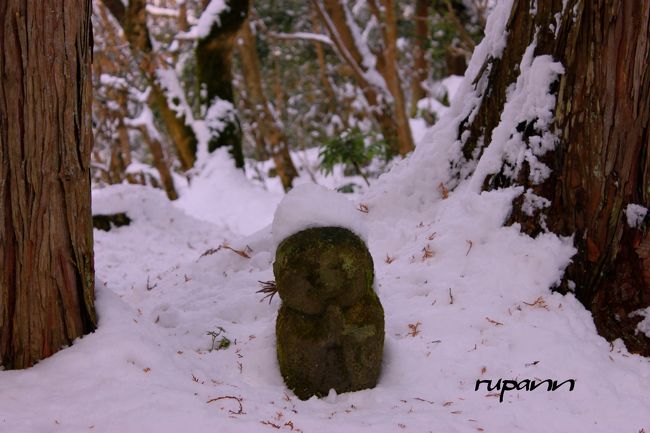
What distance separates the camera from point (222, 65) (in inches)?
416

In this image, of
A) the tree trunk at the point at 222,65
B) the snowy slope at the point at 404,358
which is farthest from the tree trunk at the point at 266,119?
the snowy slope at the point at 404,358

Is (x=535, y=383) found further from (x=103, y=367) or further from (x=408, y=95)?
(x=408, y=95)

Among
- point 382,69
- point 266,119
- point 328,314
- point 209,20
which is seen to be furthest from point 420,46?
point 328,314

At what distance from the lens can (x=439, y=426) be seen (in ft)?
8.04

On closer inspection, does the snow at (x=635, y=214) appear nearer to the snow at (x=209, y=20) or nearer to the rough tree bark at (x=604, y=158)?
the rough tree bark at (x=604, y=158)

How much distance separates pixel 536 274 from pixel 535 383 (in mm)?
826

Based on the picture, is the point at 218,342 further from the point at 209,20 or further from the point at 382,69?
the point at 209,20

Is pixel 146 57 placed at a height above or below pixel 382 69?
below

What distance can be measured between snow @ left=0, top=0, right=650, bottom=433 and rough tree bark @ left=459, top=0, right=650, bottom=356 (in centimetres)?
11

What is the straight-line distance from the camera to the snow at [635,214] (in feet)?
10.9

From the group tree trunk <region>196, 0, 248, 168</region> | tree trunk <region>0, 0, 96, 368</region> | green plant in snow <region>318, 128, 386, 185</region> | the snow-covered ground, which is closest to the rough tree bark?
the snow-covered ground

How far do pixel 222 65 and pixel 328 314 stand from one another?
8699 mm

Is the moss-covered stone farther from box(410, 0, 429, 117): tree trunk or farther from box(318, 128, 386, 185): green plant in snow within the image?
box(410, 0, 429, 117): tree trunk

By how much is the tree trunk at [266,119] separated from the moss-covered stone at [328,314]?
9359 mm
